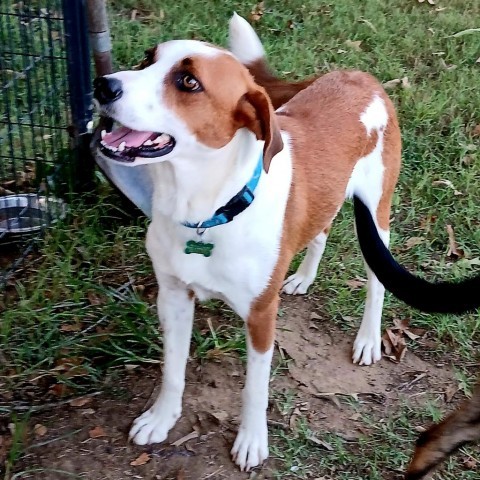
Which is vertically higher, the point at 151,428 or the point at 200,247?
the point at 200,247

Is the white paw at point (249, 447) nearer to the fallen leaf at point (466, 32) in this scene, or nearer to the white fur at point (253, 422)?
the white fur at point (253, 422)

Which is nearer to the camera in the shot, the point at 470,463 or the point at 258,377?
the point at 258,377

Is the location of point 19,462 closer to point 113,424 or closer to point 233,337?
point 113,424

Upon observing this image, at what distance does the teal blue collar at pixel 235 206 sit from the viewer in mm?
2586

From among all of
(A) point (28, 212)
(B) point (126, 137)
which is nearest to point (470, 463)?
(B) point (126, 137)

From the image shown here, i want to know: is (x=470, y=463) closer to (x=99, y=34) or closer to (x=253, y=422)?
(x=253, y=422)

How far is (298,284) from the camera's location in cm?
390

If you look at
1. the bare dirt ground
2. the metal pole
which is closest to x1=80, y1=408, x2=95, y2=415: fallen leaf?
the bare dirt ground

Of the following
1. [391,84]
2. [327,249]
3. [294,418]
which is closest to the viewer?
[294,418]

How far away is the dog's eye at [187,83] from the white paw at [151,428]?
1370 millimetres

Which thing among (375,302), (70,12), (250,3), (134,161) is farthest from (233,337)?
(250,3)

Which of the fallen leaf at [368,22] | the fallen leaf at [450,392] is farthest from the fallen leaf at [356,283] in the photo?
the fallen leaf at [368,22]

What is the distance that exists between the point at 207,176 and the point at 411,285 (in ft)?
2.70

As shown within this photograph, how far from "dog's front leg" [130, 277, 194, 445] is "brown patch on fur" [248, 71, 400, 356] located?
31 centimetres
